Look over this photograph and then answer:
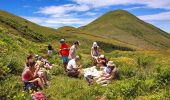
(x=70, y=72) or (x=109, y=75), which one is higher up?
(x=109, y=75)

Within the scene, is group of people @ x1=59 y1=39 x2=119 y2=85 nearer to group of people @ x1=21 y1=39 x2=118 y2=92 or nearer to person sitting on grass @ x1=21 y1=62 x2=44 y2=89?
group of people @ x1=21 y1=39 x2=118 y2=92

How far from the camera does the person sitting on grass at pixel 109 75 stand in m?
17.6

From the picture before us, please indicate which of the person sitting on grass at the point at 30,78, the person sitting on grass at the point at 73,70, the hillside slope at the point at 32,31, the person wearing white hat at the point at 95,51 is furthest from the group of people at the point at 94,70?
the hillside slope at the point at 32,31

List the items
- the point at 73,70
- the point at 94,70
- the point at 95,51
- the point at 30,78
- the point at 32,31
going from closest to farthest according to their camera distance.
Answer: the point at 30,78 → the point at 94,70 → the point at 73,70 → the point at 95,51 → the point at 32,31

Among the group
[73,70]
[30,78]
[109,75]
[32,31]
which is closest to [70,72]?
[73,70]

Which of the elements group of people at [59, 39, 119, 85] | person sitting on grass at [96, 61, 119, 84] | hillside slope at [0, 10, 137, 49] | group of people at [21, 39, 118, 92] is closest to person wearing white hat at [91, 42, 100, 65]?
group of people at [59, 39, 119, 85]

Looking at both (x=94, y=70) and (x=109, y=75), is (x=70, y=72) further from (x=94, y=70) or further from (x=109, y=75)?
(x=109, y=75)

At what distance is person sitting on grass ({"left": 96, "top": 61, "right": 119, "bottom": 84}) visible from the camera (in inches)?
693

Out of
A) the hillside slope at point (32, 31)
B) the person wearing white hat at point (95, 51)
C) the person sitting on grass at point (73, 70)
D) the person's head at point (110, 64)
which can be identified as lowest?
the person sitting on grass at point (73, 70)

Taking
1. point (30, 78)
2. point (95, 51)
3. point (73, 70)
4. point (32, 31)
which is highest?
point (32, 31)

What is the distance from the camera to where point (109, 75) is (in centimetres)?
1794

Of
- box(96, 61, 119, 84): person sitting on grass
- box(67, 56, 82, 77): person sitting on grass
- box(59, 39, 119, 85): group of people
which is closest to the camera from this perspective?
box(96, 61, 119, 84): person sitting on grass

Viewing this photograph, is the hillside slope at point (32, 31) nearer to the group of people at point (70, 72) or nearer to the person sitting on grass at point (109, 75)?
the group of people at point (70, 72)

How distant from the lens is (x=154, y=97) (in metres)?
13.0
